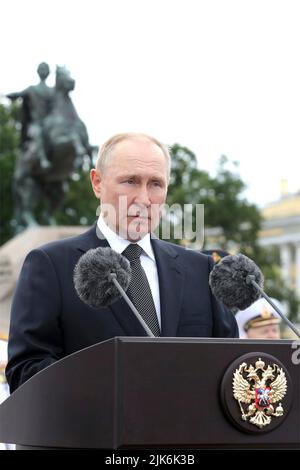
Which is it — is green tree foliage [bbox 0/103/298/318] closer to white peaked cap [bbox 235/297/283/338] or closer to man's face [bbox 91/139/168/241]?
white peaked cap [bbox 235/297/283/338]

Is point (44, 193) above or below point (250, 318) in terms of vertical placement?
above

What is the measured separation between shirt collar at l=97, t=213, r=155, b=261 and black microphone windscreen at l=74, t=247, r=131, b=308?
424 mm

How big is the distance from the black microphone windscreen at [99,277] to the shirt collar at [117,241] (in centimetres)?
42

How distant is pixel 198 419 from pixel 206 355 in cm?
13

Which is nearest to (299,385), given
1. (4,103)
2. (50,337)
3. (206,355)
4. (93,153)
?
(206,355)

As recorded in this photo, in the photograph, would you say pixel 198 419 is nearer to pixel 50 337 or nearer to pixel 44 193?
pixel 50 337

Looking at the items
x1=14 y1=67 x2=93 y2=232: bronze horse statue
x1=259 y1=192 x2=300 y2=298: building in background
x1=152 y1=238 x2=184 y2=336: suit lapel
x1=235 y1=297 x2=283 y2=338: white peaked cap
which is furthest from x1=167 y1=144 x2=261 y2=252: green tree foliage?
x1=152 y1=238 x2=184 y2=336: suit lapel

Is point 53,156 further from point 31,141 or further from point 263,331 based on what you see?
point 263,331

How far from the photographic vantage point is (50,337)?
9.28ft

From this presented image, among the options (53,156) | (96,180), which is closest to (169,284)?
(96,180)

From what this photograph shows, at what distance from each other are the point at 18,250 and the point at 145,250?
16.9 metres

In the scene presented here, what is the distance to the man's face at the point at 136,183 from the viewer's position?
2871 mm

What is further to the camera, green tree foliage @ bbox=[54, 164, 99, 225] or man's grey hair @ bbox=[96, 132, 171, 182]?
green tree foliage @ bbox=[54, 164, 99, 225]

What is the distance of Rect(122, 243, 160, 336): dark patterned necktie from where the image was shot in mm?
2918
